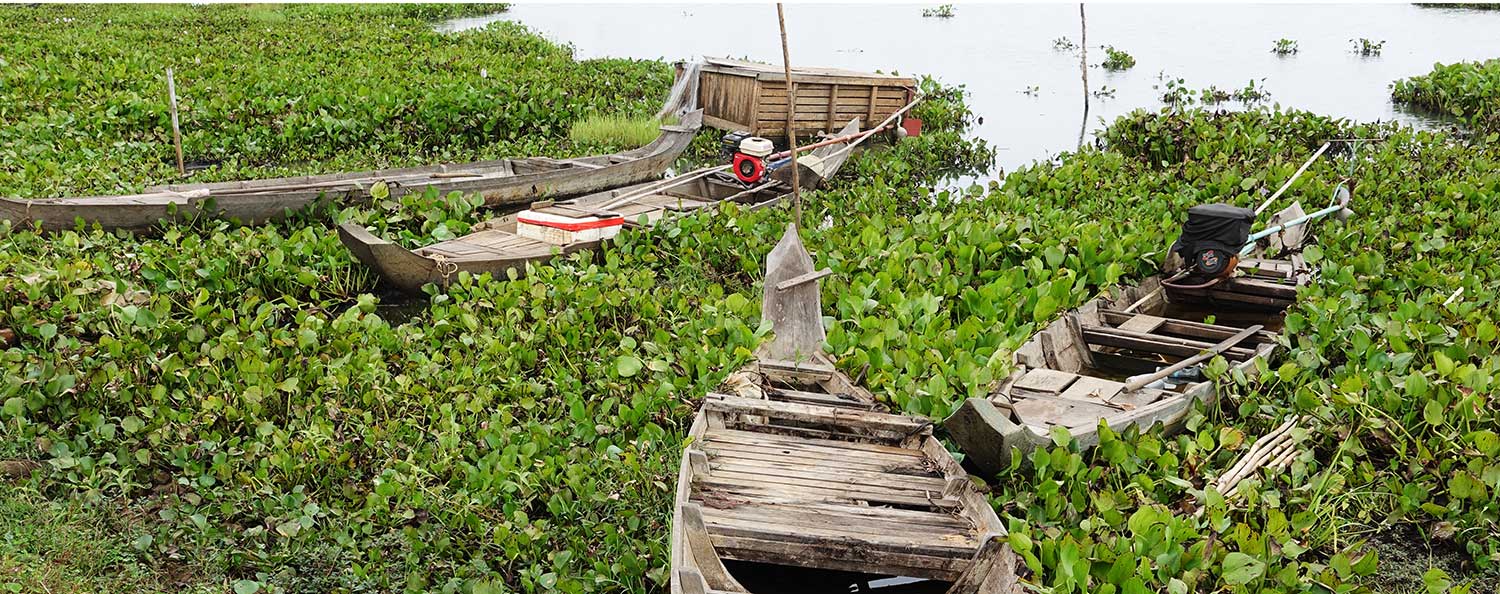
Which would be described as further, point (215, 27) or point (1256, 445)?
point (215, 27)

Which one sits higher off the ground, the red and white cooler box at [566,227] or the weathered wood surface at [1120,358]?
the red and white cooler box at [566,227]

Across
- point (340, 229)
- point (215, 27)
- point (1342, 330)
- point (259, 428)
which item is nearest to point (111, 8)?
point (215, 27)

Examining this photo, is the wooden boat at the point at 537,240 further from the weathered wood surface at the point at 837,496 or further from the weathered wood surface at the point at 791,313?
the weathered wood surface at the point at 837,496

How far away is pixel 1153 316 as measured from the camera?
7.96 meters

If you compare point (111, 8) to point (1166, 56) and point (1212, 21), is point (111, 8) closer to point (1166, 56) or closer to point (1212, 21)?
point (1166, 56)

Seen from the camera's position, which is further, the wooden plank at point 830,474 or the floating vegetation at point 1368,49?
the floating vegetation at point 1368,49

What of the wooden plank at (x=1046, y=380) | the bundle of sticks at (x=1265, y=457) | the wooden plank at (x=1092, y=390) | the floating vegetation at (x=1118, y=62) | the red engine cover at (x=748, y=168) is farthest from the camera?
the floating vegetation at (x=1118, y=62)

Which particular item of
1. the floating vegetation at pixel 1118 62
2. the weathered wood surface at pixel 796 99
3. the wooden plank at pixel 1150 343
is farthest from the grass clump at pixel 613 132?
the floating vegetation at pixel 1118 62

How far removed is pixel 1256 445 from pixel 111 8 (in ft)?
79.9

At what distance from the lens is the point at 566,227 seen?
8.66m

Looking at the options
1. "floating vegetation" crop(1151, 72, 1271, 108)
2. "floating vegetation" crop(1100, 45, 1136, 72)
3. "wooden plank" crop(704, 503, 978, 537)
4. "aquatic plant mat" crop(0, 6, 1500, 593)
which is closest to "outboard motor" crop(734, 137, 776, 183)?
"aquatic plant mat" crop(0, 6, 1500, 593)

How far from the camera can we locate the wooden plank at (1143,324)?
739 centimetres

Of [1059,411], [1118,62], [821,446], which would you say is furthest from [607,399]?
[1118,62]

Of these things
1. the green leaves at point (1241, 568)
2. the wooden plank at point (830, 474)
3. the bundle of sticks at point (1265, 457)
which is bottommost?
the bundle of sticks at point (1265, 457)
